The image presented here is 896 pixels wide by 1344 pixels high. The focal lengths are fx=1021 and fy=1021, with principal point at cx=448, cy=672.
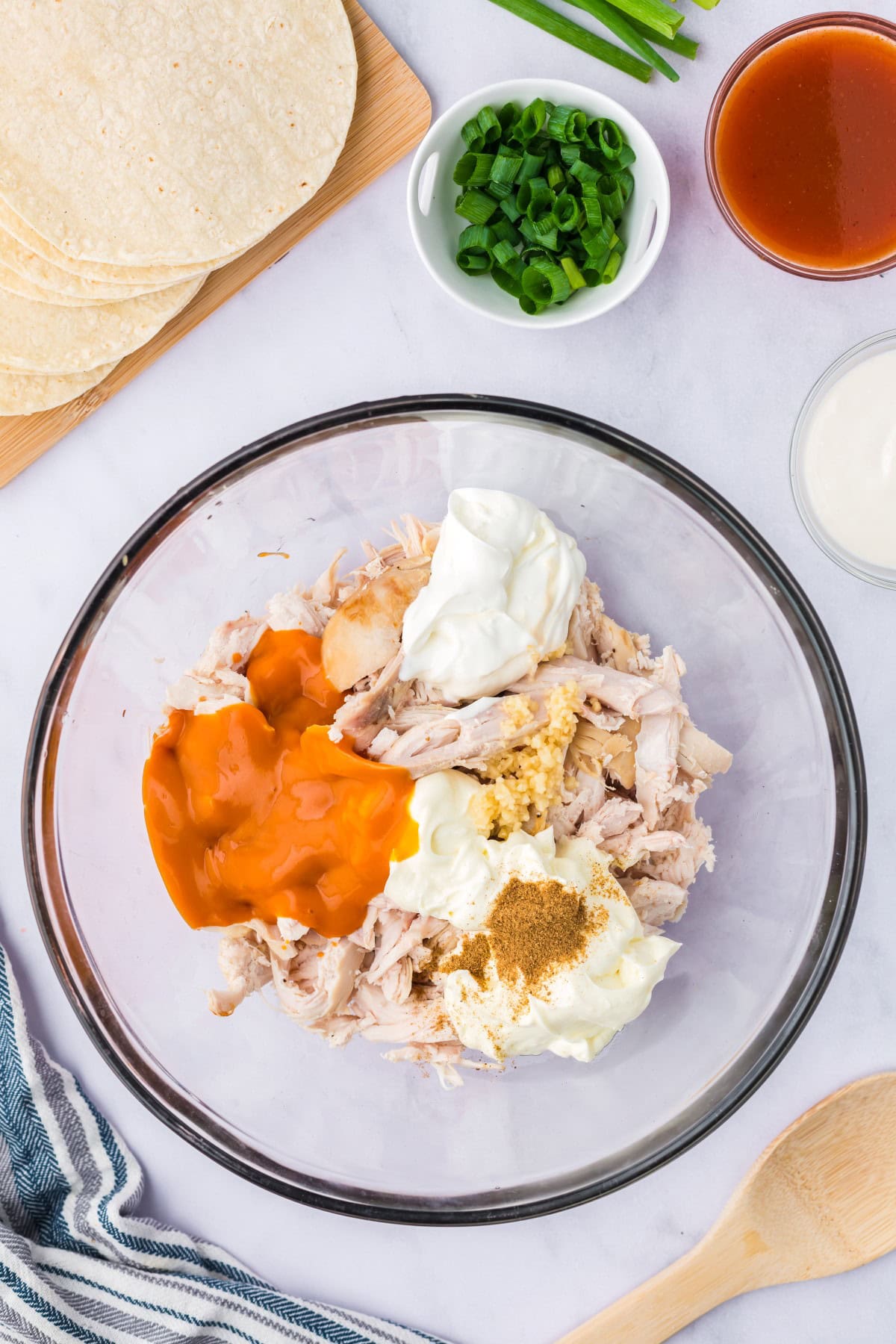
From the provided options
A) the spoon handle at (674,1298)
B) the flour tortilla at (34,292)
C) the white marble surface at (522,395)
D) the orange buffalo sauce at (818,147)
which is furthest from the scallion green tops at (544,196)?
the spoon handle at (674,1298)

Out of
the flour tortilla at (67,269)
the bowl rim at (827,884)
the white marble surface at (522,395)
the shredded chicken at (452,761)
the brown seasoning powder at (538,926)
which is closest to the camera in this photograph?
the brown seasoning powder at (538,926)

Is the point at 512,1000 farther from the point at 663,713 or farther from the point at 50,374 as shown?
the point at 50,374

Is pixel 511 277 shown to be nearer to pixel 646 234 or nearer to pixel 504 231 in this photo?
pixel 504 231

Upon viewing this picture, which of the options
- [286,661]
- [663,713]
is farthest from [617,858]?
[286,661]

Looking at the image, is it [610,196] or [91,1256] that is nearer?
[610,196]

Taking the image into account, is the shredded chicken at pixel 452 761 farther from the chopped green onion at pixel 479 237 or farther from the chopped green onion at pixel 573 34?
the chopped green onion at pixel 573 34

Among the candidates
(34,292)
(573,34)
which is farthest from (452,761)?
(573,34)

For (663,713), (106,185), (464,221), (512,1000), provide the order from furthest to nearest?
(464,221) → (106,185) → (663,713) → (512,1000)
